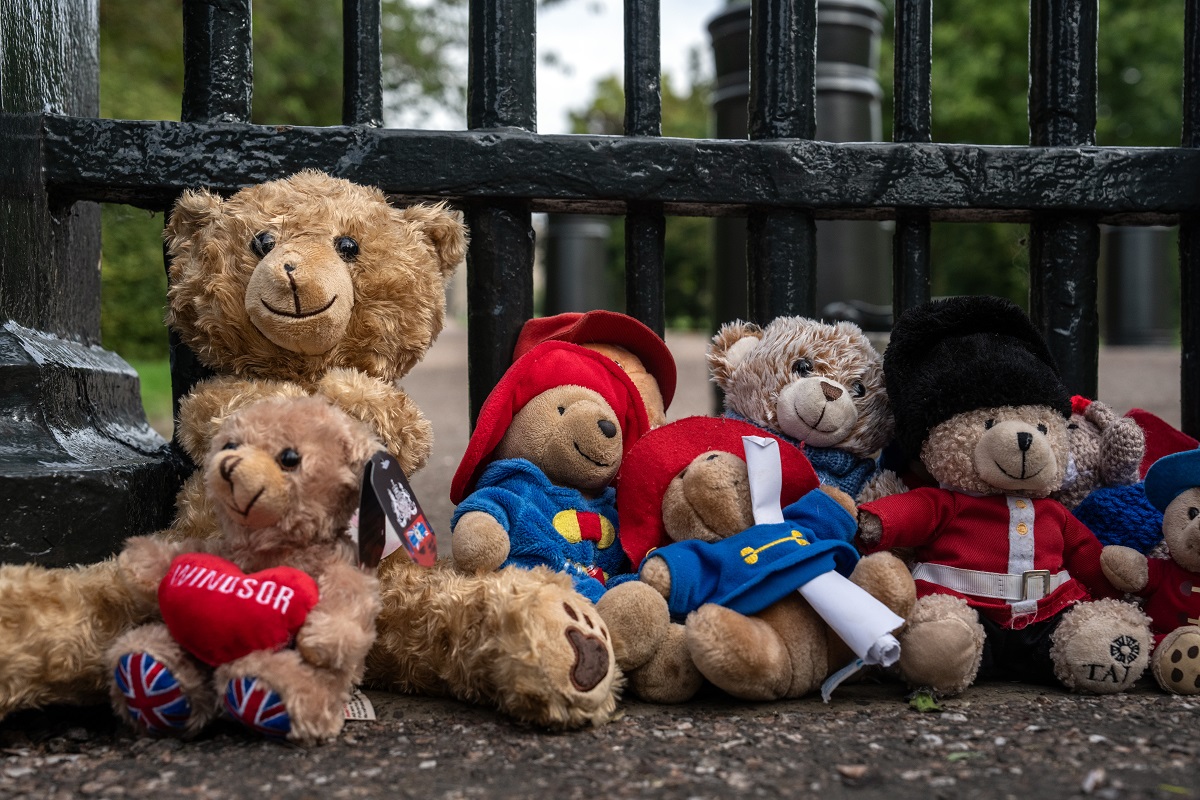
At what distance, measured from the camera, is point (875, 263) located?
18.5 ft

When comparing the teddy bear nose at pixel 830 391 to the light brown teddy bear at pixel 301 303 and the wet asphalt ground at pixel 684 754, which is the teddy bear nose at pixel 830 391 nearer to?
the wet asphalt ground at pixel 684 754

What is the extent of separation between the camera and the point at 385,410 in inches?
83.7

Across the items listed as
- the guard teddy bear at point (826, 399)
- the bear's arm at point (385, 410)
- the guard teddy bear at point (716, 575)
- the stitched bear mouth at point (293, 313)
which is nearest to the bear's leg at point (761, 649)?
the guard teddy bear at point (716, 575)

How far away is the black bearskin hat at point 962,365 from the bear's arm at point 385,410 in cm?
106

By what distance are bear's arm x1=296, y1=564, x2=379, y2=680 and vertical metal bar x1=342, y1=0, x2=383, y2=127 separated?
1.30 m

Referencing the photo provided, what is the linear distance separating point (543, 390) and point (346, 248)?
0.54 m

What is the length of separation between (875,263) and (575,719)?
4.38 meters

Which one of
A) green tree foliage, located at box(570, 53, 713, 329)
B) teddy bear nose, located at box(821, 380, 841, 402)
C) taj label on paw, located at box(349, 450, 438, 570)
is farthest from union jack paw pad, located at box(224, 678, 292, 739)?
green tree foliage, located at box(570, 53, 713, 329)

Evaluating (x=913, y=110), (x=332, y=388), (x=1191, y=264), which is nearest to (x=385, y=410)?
(x=332, y=388)

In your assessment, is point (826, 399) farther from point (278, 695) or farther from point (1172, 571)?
point (278, 695)

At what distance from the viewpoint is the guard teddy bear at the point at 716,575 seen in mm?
1912

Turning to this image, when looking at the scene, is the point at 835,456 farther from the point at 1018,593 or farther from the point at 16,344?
the point at 16,344

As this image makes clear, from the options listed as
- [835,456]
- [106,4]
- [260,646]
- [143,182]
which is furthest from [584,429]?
[106,4]

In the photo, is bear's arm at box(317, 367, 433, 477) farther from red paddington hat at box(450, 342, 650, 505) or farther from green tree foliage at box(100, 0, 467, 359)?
green tree foliage at box(100, 0, 467, 359)
